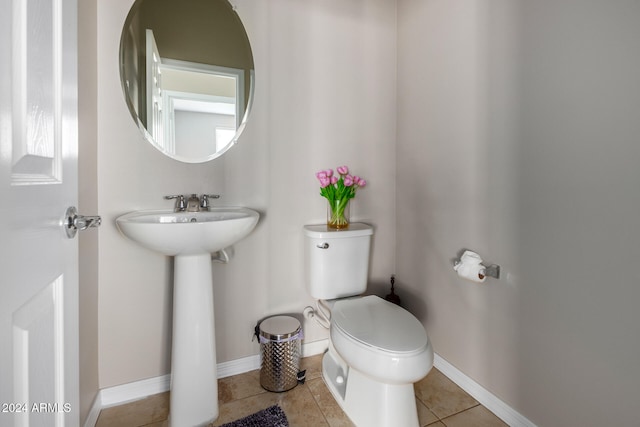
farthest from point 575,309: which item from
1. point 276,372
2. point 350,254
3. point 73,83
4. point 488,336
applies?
point 73,83

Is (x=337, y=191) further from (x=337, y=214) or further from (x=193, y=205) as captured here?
(x=193, y=205)

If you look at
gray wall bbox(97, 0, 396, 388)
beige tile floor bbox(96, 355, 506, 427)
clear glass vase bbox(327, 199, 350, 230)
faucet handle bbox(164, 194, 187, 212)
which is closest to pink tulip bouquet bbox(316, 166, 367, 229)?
clear glass vase bbox(327, 199, 350, 230)

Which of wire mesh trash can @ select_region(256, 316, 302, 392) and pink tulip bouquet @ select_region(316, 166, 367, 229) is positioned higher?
pink tulip bouquet @ select_region(316, 166, 367, 229)

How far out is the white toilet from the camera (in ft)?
3.69

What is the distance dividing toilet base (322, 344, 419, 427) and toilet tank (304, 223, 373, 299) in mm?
409

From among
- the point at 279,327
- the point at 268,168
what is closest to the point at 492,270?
the point at 279,327

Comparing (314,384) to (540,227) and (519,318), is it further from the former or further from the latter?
(540,227)

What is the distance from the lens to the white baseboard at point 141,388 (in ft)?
4.52

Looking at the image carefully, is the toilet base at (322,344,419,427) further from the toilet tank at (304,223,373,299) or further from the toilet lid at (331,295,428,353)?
the toilet tank at (304,223,373,299)

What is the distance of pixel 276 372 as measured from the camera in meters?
1.53

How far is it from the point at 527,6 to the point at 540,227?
0.87 meters

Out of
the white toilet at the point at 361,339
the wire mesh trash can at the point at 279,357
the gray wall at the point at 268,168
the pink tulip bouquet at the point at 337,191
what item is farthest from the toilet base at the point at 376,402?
the pink tulip bouquet at the point at 337,191

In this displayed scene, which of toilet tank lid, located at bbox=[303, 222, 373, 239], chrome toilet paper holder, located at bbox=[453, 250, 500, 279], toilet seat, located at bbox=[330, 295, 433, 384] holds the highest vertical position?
toilet tank lid, located at bbox=[303, 222, 373, 239]

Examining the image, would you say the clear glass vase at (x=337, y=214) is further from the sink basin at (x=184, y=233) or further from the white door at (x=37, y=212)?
the white door at (x=37, y=212)
